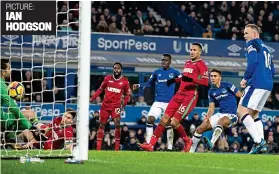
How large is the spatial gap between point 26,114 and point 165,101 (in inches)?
207

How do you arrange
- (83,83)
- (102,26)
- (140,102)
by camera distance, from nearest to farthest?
(83,83) < (140,102) < (102,26)

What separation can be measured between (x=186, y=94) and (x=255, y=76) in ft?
5.53

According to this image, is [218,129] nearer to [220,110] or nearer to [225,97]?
[220,110]

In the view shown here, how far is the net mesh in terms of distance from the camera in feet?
42.4

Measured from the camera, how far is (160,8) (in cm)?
3134

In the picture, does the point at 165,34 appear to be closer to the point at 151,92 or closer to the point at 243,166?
the point at 151,92

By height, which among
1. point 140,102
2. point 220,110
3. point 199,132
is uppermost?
point 220,110

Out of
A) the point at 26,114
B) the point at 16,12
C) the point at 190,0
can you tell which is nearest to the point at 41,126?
the point at 26,114

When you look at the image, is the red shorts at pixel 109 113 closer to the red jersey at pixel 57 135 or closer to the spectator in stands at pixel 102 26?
the red jersey at pixel 57 135

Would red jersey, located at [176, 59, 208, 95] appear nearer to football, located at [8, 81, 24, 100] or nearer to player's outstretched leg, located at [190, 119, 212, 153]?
player's outstretched leg, located at [190, 119, 212, 153]

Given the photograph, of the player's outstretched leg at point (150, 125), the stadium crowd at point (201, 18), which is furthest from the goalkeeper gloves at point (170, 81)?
the stadium crowd at point (201, 18)

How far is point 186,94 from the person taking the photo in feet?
52.2

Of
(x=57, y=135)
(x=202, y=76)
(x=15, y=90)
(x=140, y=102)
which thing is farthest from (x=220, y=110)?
(x=140, y=102)

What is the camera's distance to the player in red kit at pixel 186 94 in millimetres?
15617
